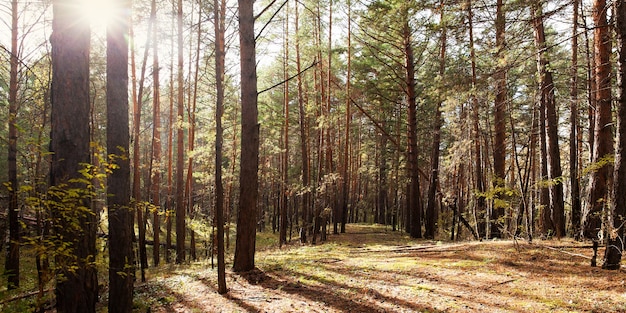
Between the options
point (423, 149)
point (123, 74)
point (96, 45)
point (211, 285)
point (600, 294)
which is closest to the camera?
point (600, 294)

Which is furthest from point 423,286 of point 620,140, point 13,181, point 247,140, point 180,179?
point 13,181

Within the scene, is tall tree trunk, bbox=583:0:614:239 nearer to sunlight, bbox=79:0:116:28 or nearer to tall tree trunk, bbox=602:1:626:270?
tall tree trunk, bbox=602:1:626:270

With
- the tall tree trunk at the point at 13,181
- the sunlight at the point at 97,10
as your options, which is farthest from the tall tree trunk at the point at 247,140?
the tall tree trunk at the point at 13,181

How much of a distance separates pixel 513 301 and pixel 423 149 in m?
20.2

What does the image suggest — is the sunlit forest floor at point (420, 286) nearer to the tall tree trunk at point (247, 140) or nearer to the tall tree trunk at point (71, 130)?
the tall tree trunk at point (71, 130)

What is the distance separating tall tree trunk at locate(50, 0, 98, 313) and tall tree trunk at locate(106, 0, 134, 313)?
0.68 meters

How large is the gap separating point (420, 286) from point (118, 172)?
536 centimetres

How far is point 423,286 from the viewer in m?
5.96

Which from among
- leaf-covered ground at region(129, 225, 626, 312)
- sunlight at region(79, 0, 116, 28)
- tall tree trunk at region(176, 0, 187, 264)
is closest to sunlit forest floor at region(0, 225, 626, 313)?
leaf-covered ground at region(129, 225, 626, 312)

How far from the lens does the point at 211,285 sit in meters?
7.19

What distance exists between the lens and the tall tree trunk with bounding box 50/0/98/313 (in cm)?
412

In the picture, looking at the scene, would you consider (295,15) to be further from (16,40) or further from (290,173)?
(290,173)

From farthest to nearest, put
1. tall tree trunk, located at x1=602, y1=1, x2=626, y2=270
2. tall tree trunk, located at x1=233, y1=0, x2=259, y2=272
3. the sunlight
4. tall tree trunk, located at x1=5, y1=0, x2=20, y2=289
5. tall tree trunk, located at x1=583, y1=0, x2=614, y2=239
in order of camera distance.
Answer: tall tree trunk, located at x1=5, y1=0, x2=20, y2=289 → tall tree trunk, located at x1=583, y1=0, x2=614, y2=239 → tall tree trunk, located at x1=233, y1=0, x2=259, y2=272 → tall tree trunk, located at x1=602, y1=1, x2=626, y2=270 → the sunlight

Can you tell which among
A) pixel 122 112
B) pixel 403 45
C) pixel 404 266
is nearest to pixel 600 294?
pixel 404 266
